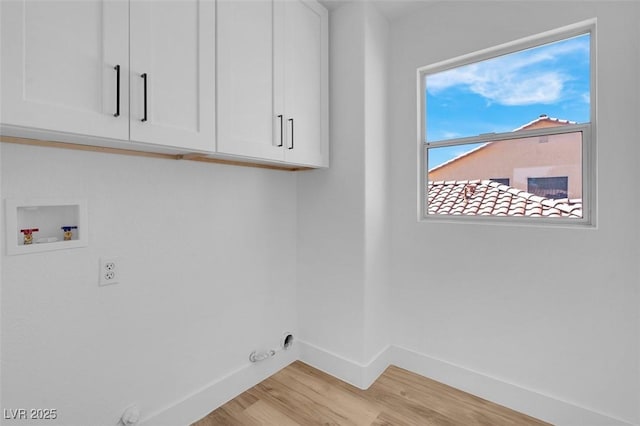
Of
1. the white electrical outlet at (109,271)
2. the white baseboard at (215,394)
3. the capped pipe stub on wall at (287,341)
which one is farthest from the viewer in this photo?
the capped pipe stub on wall at (287,341)

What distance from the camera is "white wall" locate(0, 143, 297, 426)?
47.2 inches

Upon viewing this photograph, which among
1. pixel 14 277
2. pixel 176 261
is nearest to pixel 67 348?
pixel 14 277

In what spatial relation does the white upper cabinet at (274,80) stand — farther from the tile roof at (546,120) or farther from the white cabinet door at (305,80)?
the tile roof at (546,120)

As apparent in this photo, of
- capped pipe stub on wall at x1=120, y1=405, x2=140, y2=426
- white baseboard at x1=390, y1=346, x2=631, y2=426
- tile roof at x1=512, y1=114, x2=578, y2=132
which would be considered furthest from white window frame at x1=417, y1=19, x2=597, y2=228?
capped pipe stub on wall at x1=120, y1=405, x2=140, y2=426

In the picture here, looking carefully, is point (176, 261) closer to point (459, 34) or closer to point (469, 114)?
point (469, 114)

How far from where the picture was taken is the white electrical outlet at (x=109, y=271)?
137cm

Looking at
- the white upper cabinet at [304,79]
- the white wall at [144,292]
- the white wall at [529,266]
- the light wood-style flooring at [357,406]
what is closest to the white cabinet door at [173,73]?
the white wall at [144,292]

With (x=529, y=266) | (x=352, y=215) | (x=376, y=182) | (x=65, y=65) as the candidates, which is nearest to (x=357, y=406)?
(x=352, y=215)

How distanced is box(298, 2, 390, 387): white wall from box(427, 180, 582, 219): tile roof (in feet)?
1.26

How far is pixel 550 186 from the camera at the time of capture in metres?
1.76

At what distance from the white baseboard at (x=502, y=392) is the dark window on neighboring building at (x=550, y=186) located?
1122 mm

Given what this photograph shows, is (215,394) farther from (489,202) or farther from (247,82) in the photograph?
(489,202)

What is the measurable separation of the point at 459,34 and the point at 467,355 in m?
2.06

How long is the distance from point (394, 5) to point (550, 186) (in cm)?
152
